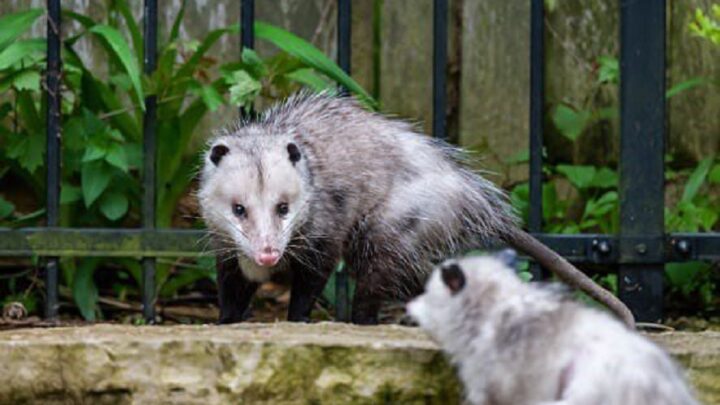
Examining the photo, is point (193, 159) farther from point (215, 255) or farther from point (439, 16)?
point (439, 16)

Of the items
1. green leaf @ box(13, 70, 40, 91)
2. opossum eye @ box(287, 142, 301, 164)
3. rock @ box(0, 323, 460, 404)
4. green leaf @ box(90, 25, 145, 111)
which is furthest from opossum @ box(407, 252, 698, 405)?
green leaf @ box(13, 70, 40, 91)

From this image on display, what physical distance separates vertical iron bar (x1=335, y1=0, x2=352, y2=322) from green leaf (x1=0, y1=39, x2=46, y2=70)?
90 cm

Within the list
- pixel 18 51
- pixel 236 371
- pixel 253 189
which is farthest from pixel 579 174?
pixel 236 371

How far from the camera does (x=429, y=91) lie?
223 inches

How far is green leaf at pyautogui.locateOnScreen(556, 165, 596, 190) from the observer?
17.9ft

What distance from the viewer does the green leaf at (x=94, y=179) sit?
4918mm

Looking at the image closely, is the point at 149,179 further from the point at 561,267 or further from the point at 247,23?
the point at 561,267

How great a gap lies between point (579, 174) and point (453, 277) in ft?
8.37

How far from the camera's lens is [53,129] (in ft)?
15.3

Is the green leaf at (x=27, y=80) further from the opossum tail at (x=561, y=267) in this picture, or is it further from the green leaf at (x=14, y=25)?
the opossum tail at (x=561, y=267)

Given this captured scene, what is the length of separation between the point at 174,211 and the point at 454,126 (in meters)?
1.04

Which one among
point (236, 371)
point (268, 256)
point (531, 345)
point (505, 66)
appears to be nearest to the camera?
point (531, 345)

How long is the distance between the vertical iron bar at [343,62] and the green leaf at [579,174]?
3.05 feet

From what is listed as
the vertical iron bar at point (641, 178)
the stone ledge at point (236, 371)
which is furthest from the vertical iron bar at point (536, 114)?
the stone ledge at point (236, 371)
